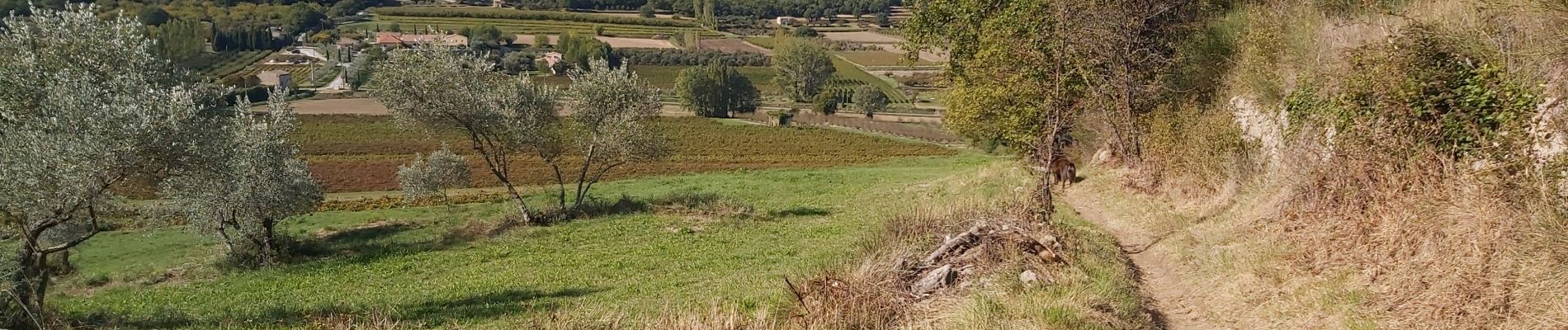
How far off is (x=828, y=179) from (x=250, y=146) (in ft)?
84.7

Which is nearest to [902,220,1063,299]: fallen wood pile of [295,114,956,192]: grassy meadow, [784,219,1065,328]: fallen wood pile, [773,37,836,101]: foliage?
[784,219,1065,328]: fallen wood pile

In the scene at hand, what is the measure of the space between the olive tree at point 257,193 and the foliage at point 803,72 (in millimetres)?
95653

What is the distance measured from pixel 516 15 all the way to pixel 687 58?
59.2m

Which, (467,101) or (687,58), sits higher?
(467,101)

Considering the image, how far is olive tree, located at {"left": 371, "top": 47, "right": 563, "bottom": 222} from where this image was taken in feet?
86.7

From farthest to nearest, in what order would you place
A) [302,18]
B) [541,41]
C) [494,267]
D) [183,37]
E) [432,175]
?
[302,18]
[541,41]
[183,37]
[432,175]
[494,267]

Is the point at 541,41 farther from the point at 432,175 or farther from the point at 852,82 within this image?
the point at 432,175

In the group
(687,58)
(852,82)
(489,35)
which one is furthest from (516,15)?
(852,82)

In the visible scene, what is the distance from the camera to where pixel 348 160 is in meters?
62.6

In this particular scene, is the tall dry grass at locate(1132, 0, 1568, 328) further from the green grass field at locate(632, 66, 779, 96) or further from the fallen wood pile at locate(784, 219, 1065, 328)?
the green grass field at locate(632, 66, 779, 96)

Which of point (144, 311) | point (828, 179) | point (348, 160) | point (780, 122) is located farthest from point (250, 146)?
point (780, 122)

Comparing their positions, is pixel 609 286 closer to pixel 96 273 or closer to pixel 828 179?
pixel 96 273

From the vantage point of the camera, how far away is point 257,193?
24438 mm

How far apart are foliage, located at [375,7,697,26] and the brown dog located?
162421mm
